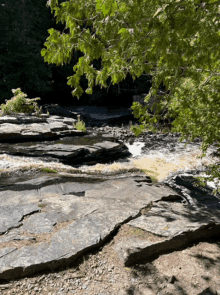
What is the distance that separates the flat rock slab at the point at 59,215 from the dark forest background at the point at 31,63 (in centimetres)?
1808

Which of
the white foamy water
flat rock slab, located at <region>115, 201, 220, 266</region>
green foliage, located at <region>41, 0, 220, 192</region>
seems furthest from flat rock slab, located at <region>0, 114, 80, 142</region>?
green foliage, located at <region>41, 0, 220, 192</region>

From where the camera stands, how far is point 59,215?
12.4 feet

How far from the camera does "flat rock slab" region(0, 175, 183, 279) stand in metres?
2.77

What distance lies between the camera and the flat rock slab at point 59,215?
109 inches

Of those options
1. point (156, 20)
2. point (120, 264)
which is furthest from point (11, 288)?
point (156, 20)

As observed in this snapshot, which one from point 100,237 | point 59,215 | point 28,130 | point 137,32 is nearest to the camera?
point 137,32

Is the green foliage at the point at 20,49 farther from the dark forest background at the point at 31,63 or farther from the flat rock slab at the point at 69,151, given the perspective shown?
the flat rock slab at the point at 69,151

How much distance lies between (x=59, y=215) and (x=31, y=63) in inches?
955

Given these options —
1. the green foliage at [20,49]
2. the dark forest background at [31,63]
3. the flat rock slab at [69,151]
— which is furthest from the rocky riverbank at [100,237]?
the green foliage at [20,49]

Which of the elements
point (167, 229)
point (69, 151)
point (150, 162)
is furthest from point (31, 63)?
point (167, 229)

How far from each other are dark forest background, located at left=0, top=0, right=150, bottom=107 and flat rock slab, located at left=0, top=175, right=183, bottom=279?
18077mm

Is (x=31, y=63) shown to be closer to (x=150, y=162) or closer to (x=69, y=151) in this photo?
(x=69, y=151)

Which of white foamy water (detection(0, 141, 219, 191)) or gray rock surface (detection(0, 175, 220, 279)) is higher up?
gray rock surface (detection(0, 175, 220, 279))

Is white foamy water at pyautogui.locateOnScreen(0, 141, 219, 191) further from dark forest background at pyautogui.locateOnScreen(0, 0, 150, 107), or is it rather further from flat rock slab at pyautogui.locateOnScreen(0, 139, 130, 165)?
dark forest background at pyautogui.locateOnScreen(0, 0, 150, 107)
